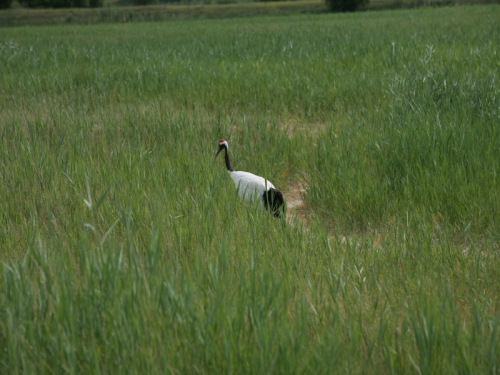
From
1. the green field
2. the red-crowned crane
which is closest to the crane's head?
the green field

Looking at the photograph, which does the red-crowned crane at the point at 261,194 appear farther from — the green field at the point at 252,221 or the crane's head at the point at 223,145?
the crane's head at the point at 223,145

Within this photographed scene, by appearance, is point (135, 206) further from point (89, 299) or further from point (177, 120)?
point (177, 120)

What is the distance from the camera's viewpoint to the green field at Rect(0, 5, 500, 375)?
1.66m

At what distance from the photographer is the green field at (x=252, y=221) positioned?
5.46 ft

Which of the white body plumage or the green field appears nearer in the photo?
the green field

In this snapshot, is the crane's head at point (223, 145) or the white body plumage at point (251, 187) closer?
the white body plumage at point (251, 187)

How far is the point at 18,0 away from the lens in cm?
6109

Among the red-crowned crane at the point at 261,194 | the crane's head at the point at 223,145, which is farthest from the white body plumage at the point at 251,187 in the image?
the crane's head at the point at 223,145

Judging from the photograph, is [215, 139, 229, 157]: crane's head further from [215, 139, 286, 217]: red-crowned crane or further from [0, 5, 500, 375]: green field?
[215, 139, 286, 217]: red-crowned crane

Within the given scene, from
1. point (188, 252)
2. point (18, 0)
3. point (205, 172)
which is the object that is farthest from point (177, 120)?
point (18, 0)

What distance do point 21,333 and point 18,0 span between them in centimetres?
7009

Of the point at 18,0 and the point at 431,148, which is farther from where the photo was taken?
the point at 18,0

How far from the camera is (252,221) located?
→ 3.05 metres

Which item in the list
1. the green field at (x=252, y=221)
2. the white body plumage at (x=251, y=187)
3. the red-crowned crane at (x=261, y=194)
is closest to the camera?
the green field at (x=252, y=221)
